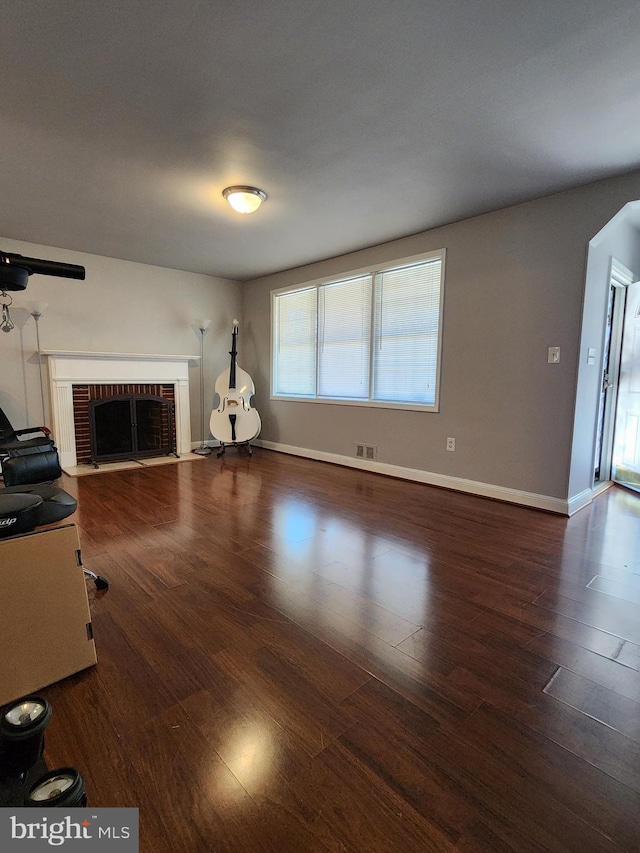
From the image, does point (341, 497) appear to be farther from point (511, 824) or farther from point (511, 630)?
point (511, 824)

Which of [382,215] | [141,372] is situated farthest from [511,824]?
[141,372]

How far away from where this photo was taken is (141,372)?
511cm

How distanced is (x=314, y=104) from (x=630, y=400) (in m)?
3.85

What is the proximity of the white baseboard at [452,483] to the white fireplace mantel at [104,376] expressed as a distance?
64.1 inches

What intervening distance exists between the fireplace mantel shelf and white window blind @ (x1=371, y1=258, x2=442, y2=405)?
2.59 m

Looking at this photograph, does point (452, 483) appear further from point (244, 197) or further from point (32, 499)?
point (32, 499)

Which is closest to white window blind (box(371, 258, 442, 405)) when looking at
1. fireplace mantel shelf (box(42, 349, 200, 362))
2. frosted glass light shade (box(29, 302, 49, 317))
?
fireplace mantel shelf (box(42, 349, 200, 362))

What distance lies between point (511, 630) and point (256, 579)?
122 cm

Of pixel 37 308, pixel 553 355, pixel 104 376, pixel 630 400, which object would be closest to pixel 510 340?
pixel 553 355

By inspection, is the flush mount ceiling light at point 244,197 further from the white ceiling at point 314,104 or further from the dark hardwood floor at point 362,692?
the dark hardwood floor at point 362,692

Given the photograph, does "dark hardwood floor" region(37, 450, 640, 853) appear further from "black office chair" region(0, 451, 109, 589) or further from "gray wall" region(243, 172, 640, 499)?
"gray wall" region(243, 172, 640, 499)

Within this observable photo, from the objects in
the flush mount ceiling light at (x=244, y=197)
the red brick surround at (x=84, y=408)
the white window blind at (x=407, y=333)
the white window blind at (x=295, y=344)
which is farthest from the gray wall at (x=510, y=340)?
the red brick surround at (x=84, y=408)

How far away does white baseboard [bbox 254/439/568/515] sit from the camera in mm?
3305

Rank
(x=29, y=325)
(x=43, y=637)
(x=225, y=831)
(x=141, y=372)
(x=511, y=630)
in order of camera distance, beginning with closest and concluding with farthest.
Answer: (x=225, y=831)
(x=43, y=637)
(x=511, y=630)
(x=29, y=325)
(x=141, y=372)
